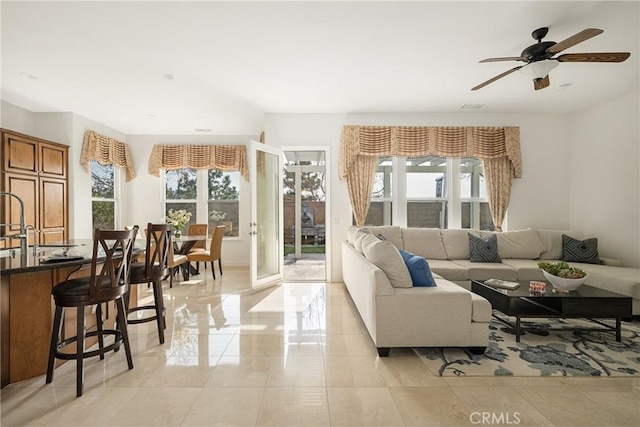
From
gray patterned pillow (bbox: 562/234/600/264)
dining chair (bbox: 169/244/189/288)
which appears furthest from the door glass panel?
gray patterned pillow (bbox: 562/234/600/264)

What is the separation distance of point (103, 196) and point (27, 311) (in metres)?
4.49

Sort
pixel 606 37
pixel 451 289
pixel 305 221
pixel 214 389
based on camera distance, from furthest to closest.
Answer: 1. pixel 305 221
2. pixel 606 37
3. pixel 451 289
4. pixel 214 389

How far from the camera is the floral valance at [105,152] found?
5.32 m

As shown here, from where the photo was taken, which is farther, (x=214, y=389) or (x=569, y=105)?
(x=569, y=105)

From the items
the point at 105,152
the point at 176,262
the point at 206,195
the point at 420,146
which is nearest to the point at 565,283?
the point at 420,146

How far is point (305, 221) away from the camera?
7367 mm

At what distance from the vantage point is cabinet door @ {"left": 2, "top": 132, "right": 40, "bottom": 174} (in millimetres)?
4066

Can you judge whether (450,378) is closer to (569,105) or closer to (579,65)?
(579,65)

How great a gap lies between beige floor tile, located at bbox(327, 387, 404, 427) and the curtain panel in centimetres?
327

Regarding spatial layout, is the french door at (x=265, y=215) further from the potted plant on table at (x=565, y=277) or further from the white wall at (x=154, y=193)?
the potted plant on table at (x=565, y=277)

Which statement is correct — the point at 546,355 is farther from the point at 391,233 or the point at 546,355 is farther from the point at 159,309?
the point at 159,309

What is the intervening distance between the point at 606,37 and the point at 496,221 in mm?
2939

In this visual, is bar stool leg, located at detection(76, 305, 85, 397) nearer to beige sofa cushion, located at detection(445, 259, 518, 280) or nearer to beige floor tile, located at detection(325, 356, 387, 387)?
beige floor tile, located at detection(325, 356, 387, 387)

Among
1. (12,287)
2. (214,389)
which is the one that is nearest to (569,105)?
(214,389)
